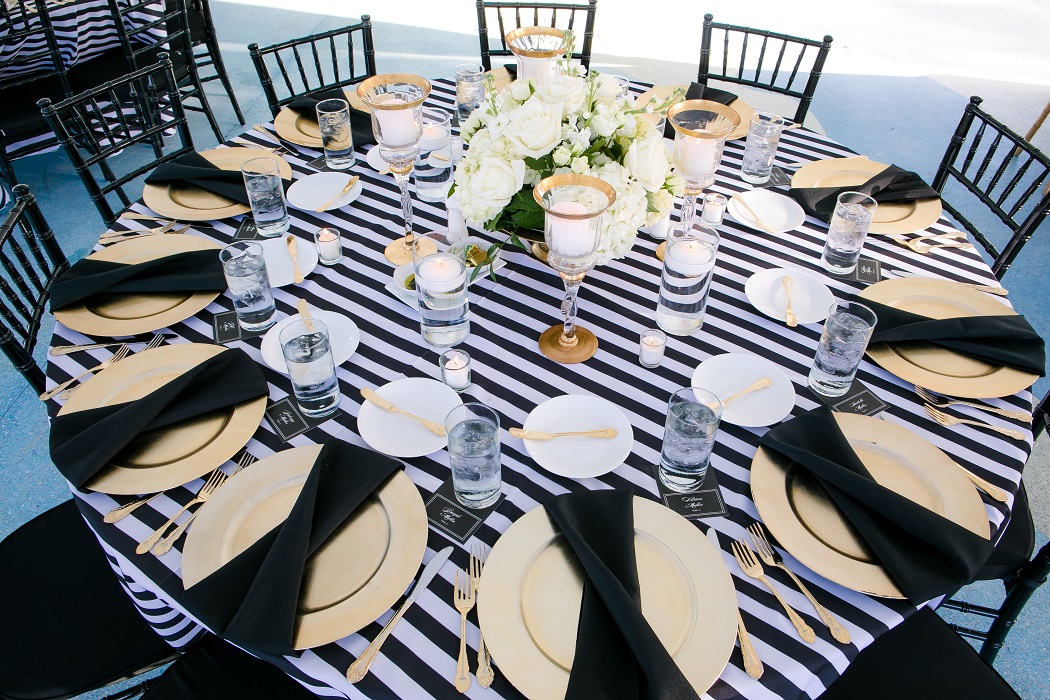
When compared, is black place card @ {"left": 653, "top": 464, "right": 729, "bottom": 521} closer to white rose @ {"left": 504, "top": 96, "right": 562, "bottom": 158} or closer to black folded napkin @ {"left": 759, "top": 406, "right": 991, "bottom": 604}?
black folded napkin @ {"left": 759, "top": 406, "right": 991, "bottom": 604}

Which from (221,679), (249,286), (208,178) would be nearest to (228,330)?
(249,286)

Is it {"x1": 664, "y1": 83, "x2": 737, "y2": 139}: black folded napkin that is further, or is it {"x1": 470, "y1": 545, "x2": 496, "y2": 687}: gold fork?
{"x1": 664, "y1": 83, "x2": 737, "y2": 139}: black folded napkin

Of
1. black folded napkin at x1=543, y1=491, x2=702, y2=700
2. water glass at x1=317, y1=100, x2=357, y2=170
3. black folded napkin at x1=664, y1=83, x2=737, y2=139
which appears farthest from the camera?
black folded napkin at x1=664, y1=83, x2=737, y2=139

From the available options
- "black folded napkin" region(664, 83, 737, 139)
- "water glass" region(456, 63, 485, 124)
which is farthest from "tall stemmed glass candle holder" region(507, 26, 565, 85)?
"black folded napkin" region(664, 83, 737, 139)

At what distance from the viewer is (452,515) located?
1.15m

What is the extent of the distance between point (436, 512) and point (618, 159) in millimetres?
816

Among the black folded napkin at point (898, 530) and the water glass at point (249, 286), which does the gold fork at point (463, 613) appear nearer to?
the black folded napkin at point (898, 530)

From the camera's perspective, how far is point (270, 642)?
36.6 inches

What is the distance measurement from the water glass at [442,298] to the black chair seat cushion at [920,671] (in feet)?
3.31

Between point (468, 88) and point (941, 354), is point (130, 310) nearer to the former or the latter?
point (468, 88)

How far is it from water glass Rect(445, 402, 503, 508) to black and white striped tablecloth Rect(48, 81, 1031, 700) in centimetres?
5

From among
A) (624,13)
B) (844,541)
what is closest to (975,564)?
(844,541)

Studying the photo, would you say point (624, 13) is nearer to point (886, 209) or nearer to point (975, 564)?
point (886, 209)

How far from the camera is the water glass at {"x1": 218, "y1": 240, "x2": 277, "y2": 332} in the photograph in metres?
1.46
